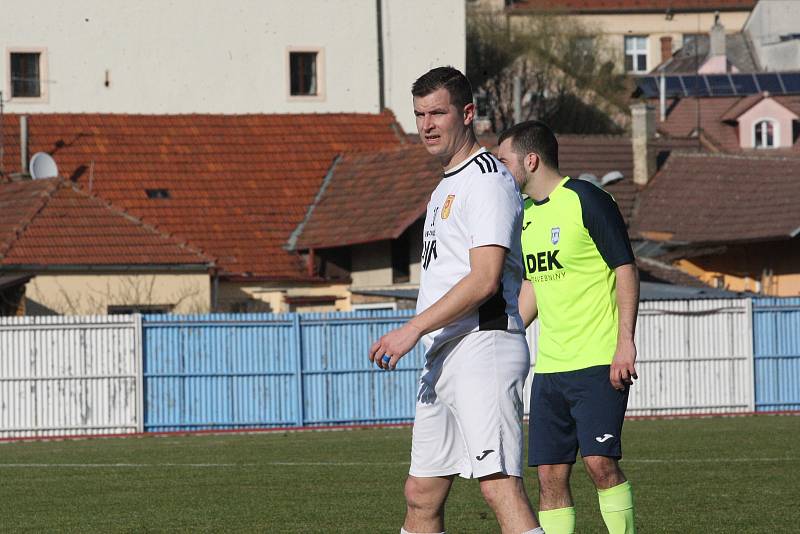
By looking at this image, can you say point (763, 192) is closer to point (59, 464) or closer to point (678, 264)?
point (678, 264)

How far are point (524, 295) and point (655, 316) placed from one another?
1930cm

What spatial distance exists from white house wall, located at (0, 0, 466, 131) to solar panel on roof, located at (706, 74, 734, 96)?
2300cm

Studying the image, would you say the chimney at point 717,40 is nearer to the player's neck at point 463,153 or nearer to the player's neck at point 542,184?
the player's neck at point 542,184

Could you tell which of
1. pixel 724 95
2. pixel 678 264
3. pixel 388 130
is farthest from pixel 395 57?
pixel 724 95

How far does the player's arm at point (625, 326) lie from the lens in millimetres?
7961

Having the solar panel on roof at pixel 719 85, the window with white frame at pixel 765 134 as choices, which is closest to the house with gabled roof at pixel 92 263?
the window with white frame at pixel 765 134

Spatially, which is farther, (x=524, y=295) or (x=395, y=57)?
(x=395, y=57)

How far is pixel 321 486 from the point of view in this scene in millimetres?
14195

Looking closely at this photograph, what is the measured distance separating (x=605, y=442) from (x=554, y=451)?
1.14 ft

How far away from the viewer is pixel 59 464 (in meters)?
18.1

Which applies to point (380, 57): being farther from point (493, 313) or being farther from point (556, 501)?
point (493, 313)

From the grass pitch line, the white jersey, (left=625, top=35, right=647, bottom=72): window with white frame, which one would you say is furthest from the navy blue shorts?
(left=625, top=35, right=647, bottom=72): window with white frame

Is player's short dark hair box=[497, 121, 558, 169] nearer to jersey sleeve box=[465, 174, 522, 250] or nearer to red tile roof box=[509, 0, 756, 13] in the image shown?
jersey sleeve box=[465, 174, 522, 250]

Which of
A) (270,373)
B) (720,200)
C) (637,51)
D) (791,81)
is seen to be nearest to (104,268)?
(270,373)
